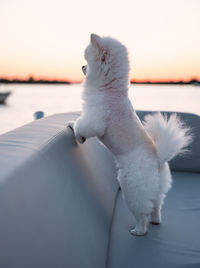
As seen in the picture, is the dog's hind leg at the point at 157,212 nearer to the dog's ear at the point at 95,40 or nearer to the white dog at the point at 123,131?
the white dog at the point at 123,131

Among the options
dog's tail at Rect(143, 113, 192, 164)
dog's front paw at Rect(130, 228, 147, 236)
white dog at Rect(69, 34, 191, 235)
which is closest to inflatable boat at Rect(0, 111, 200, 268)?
dog's front paw at Rect(130, 228, 147, 236)

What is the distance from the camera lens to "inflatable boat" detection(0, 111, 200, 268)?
1.73 ft

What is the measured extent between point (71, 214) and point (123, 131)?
0.46 metres

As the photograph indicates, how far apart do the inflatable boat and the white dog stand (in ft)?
0.43

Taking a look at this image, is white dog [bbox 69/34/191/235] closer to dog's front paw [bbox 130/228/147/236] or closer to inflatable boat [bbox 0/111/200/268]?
dog's front paw [bbox 130/228/147/236]

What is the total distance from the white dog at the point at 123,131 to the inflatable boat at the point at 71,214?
13 cm

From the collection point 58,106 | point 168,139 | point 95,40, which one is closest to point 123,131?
point 168,139

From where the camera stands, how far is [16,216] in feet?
1.69

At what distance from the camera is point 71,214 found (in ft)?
2.53

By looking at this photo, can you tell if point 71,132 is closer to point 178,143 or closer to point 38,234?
point 178,143

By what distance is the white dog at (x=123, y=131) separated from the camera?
3.55 ft

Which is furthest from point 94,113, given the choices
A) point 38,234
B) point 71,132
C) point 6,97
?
point 6,97

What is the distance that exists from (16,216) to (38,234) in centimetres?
8

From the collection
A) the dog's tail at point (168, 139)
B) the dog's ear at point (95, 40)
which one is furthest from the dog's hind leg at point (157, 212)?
the dog's ear at point (95, 40)
